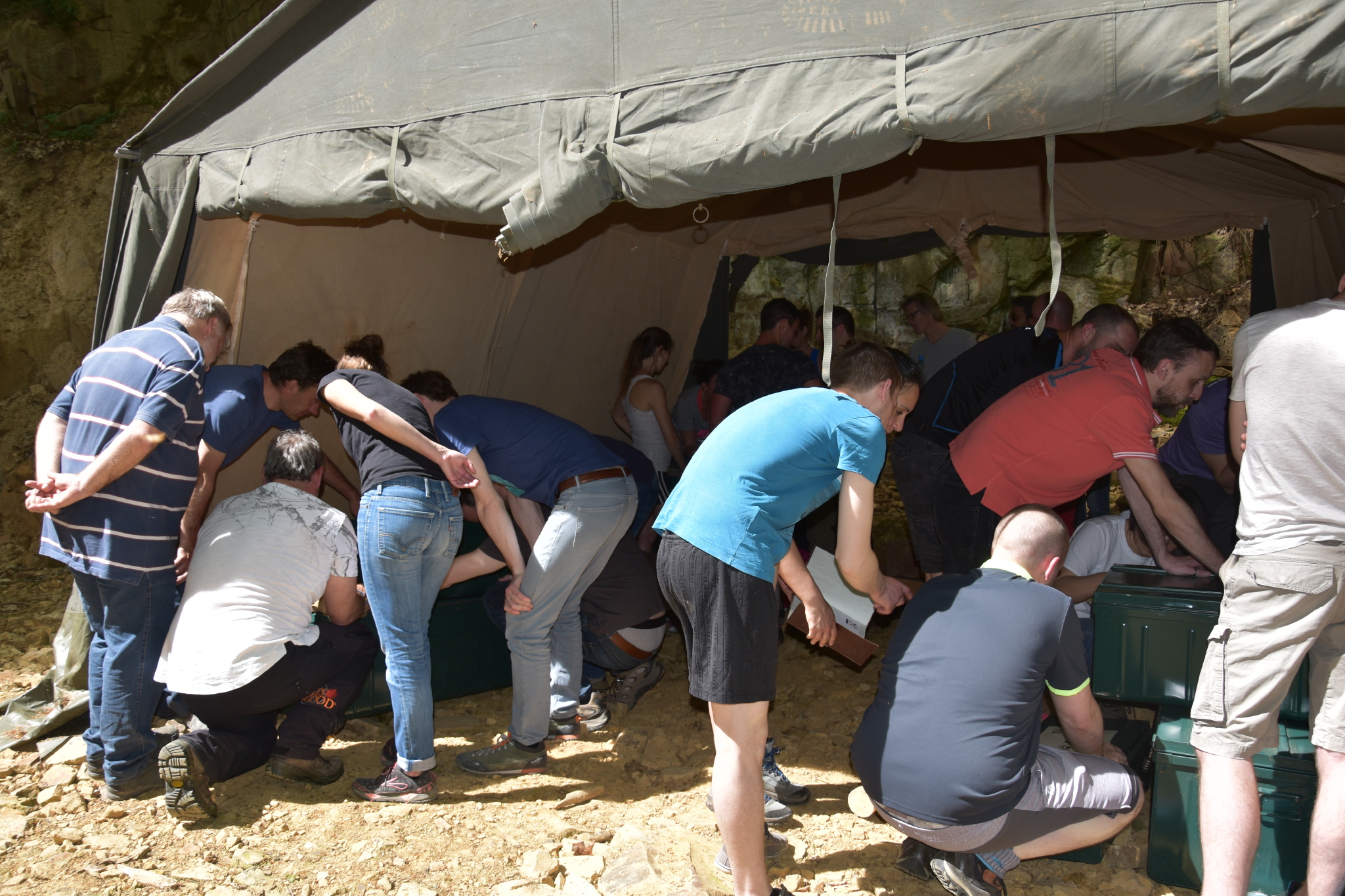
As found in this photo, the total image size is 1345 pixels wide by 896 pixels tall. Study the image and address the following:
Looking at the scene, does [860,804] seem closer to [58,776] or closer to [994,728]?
[994,728]

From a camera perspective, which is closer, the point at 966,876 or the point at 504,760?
the point at 966,876

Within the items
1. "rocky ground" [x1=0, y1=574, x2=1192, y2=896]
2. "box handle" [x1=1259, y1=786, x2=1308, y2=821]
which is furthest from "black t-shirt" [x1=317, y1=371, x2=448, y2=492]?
"box handle" [x1=1259, y1=786, x2=1308, y2=821]

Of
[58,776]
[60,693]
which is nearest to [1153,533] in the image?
[58,776]

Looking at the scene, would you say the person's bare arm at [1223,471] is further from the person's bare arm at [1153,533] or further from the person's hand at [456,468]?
the person's hand at [456,468]

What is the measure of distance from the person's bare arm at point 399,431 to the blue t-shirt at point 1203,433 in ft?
8.90

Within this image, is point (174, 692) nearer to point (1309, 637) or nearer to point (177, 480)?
point (177, 480)

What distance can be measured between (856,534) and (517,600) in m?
1.33

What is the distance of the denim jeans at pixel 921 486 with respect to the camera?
13.3 ft

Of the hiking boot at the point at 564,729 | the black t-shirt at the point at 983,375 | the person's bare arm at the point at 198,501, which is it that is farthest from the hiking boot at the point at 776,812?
the person's bare arm at the point at 198,501

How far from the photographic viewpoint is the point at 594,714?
3.72 meters

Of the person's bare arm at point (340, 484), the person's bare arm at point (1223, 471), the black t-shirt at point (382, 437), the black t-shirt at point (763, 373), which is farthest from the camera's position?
the black t-shirt at point (763, 373)

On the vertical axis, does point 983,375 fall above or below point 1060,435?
above

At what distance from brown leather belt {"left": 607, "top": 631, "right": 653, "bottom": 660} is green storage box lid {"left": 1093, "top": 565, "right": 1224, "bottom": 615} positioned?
1.85 m

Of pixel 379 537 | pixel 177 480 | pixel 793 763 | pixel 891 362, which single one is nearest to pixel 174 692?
pixel 177 480
